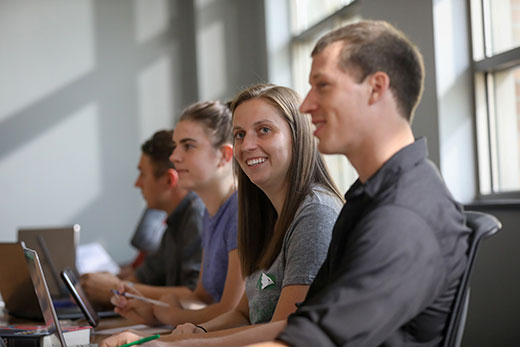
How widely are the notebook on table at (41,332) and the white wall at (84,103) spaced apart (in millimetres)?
3775

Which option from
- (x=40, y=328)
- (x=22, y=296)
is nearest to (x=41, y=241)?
(x=22, y=296)

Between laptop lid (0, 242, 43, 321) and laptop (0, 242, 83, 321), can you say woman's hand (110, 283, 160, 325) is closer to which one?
laptop (0, 242, 83, 321)

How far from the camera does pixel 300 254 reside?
1.55 metres

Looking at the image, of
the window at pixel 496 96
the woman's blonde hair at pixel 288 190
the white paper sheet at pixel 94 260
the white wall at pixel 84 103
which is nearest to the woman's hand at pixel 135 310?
the woman's blonde hair at pixel 288 190

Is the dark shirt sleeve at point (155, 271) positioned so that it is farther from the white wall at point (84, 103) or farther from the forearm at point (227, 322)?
the white wall at point (84, 103)

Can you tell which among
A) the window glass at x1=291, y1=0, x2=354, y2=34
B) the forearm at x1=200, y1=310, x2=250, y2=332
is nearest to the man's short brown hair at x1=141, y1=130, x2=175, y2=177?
the forearm at x1=200, y1=310, x2=250, y2=332

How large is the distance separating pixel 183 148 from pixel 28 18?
3.50m

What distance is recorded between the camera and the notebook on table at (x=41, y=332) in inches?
62.4

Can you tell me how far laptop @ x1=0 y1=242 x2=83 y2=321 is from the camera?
1.98 m

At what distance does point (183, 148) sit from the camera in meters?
2.62

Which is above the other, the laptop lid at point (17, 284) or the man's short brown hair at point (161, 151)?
the man's short brown hair at point (161, 151)

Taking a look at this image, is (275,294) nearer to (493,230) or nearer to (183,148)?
(493,230)

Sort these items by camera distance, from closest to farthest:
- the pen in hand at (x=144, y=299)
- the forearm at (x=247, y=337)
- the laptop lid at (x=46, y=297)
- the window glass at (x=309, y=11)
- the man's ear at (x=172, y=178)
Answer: the forearm at (x=247, y=337)
the laptop lid at (x=46, y=297)
the pen in hand at (x=144, y=299)
the man's ear at (x=172, y=178)
the window glass at (x=309, y=11)

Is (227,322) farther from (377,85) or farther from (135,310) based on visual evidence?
(377,85)
